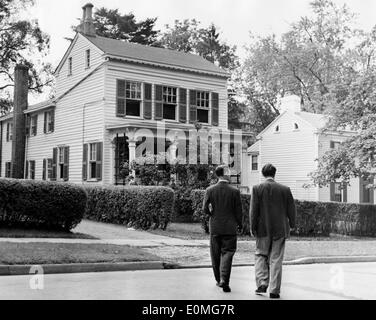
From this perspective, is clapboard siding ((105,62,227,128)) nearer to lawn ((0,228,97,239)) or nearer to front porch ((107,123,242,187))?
front porch ((107,123,242,187))

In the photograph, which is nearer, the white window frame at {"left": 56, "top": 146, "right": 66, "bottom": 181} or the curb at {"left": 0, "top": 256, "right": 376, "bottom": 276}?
the curb at {"left": 0, "top": 256, "right": 376, "bottom": 276}

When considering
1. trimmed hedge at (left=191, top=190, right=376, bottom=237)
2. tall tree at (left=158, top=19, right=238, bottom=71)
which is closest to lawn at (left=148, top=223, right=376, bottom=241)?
trimmed hedge at (left=191, top=190, right=376, bottom=237)

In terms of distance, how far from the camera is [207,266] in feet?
40.6

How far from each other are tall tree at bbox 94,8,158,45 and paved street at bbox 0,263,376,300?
49.4 metres

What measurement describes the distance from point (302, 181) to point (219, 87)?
862 cm

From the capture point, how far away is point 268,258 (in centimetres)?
840

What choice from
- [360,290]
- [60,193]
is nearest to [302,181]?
[60,193]

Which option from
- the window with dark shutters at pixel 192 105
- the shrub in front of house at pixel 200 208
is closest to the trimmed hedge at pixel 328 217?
the shrub in front of house at pixel 200 208

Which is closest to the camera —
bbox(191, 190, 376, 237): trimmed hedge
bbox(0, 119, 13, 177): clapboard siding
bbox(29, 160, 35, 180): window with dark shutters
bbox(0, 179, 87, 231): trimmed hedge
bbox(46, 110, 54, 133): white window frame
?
bbox(0, 179, 87, 231): trimmed hedge

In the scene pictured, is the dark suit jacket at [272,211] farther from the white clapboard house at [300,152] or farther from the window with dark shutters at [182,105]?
the white clapboard house at [300,152]

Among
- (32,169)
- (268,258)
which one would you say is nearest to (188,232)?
(268,258)

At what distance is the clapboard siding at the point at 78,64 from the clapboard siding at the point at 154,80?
113cm

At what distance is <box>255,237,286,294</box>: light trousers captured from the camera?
817 centimetres
